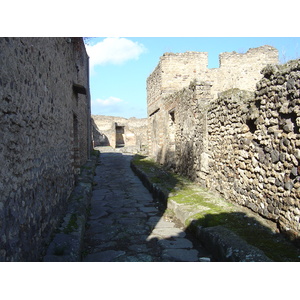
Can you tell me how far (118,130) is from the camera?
3008 centimetres

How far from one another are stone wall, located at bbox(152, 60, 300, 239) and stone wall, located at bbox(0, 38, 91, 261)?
268 cm

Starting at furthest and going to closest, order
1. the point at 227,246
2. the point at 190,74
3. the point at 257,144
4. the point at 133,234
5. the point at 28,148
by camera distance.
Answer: the point at 190,74 < the point at 133,234 < the point at 257,144 < the point at 227,246 < the point at 28,148

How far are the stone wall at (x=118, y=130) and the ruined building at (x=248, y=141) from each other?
16589mm

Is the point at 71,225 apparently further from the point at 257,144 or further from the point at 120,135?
the point at 120,135

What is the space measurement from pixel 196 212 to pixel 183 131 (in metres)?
4.03

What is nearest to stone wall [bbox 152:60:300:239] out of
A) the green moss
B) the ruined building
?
the ruined building

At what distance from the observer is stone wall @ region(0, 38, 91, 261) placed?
2.04 m

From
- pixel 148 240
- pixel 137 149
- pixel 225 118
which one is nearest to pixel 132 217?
pixel 148 240

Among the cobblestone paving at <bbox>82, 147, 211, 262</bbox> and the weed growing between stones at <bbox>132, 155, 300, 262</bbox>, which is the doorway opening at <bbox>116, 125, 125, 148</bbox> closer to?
the cobblestone paving at <bbox>82, 147, 211, 262</bbox>

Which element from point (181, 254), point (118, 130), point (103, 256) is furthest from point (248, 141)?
point (118, 130)

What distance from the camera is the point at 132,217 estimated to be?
5125 mm

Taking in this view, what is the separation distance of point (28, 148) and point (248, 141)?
10.0 feet

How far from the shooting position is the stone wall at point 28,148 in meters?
2.04

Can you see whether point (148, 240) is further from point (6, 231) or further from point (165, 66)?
point (165, 66)
